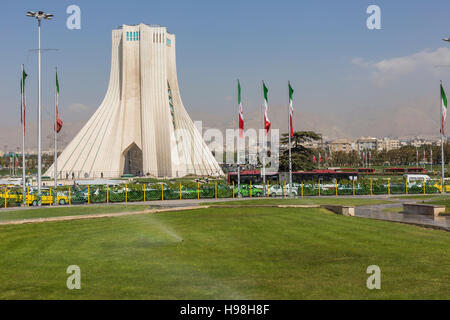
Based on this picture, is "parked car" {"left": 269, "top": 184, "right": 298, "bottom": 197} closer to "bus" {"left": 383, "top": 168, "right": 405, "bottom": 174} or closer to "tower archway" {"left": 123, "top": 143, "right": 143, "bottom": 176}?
"tower archway" {"left": 123, "top": 143, "right": 143, "bottom": 176}

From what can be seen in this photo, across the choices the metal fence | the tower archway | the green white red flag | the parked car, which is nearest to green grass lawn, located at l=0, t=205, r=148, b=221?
the metal fence

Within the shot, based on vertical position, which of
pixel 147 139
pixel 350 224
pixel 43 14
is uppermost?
pixel 43 14

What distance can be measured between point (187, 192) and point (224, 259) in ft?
90.8

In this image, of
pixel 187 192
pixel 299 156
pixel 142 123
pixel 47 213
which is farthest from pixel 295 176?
pixel 47 213

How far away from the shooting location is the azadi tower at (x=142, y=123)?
71.6 m

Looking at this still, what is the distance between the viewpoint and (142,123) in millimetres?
73750

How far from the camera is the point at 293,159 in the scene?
2616 inches

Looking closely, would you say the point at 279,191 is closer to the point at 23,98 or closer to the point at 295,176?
the point at 295,176

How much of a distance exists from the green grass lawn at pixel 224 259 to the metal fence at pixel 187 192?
1590 cm

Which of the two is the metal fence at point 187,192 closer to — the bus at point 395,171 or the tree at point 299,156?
the tree at point 299,156

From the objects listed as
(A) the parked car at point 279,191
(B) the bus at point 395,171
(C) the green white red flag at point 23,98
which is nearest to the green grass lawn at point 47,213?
(C) the green white red flag at point 23,98
